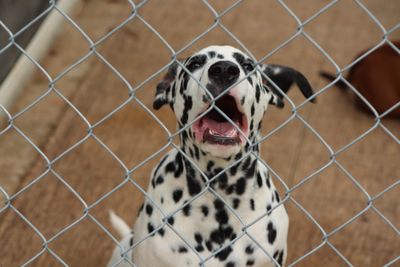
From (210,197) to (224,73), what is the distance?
2.07ft

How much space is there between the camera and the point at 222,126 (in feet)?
9.75

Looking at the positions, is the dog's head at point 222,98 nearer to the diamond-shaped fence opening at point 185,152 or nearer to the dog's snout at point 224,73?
the dog's snout at point 224,73

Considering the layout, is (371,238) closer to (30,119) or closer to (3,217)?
(3,217)

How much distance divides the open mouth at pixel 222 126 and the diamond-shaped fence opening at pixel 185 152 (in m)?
0.21

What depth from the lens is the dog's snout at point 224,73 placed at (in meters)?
2.79

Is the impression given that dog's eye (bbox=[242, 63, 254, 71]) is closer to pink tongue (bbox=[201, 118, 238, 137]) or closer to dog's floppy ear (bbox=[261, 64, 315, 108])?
dog's floppy ear (bbox=[261, 64, 315, 108])

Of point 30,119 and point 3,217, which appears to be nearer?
point 3,217

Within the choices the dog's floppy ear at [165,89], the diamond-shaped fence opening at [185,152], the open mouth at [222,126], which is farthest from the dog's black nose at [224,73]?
the dog's floppy ear at [165,89]

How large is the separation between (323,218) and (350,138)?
0.92 m

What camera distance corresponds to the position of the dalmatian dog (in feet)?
10.1

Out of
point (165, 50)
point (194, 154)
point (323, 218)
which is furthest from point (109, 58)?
point (194, 154)

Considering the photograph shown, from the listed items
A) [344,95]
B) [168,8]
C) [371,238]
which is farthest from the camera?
[168,8]

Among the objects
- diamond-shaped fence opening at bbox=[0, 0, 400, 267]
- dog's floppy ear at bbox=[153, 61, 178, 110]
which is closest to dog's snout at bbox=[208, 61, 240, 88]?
diamond-shaped fence opening at bbox=[0, 0, 400, 267]

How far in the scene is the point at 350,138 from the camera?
5.31 meters
